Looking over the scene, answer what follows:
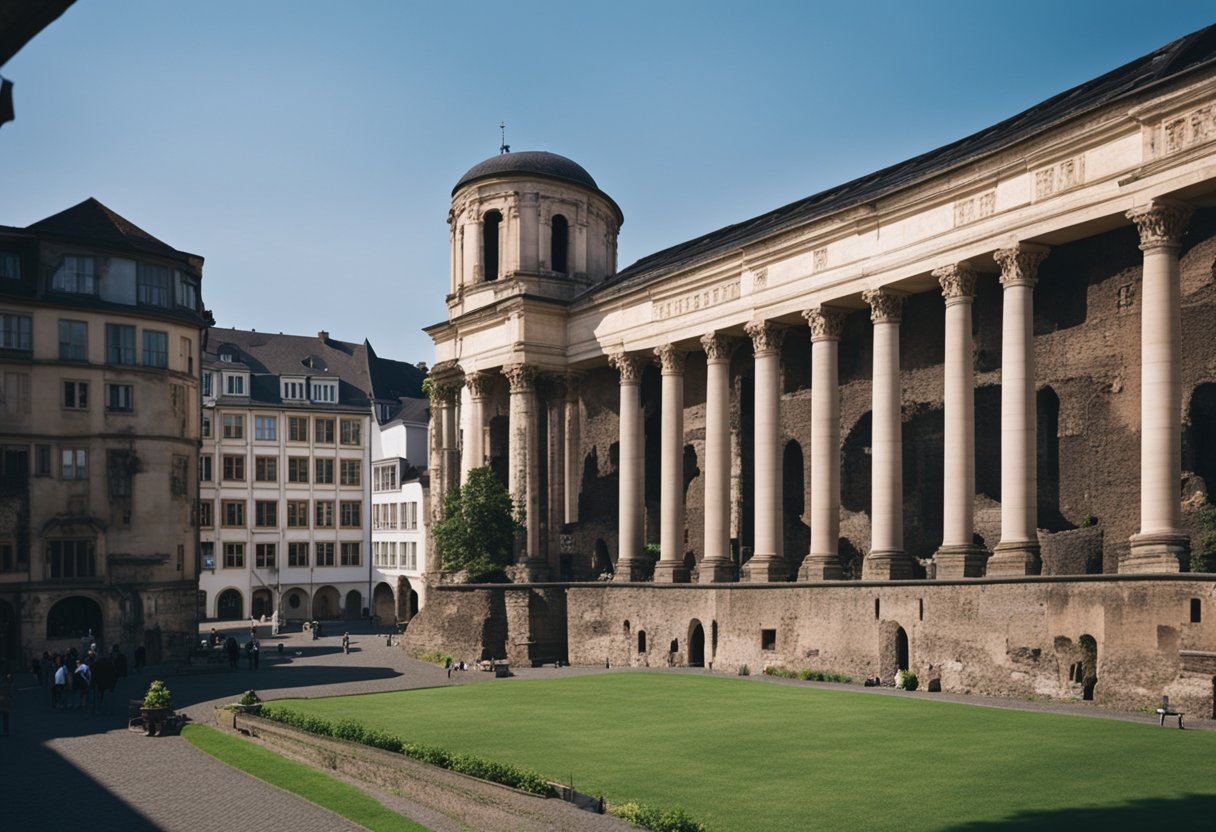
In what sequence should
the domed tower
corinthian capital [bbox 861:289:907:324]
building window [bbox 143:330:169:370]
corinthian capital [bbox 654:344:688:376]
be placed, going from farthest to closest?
the domed tower → building window [bbox 143:330:169:370] → corinthian capital [bbox 654:344:688:376] → corinthian capital [bbox 861:289:907:324]

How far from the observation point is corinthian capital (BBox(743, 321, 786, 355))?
4809 cm

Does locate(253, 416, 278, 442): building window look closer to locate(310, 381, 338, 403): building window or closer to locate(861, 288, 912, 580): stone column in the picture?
locate(310, 381, 338, 403): building window

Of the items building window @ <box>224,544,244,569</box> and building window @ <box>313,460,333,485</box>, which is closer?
building window @ <box>224,544,244,569</box>

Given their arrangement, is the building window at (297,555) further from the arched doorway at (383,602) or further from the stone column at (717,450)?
the stone column at (717,450)

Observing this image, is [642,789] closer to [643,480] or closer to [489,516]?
[643,480]

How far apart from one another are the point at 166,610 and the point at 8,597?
22.9 ft

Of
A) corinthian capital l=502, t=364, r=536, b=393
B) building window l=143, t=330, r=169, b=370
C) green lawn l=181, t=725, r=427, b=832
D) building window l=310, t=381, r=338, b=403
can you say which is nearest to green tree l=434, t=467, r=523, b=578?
corinthian capital l=502, t=364, r=536, b=393

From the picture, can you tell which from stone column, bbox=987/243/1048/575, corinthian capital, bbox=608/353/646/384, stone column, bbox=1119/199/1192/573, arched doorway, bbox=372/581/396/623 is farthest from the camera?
arched doorway, bbox=372/581/396/623

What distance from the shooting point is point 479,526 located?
5922cm

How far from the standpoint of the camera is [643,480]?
2212 inches

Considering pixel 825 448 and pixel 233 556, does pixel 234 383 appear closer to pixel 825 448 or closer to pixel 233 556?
pixel 233 556

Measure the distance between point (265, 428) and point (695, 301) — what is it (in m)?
49.6

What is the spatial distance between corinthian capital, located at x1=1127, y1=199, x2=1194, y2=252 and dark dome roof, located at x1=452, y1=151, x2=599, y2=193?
38.1 meters

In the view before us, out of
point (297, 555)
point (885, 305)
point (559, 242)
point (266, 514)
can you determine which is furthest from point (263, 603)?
point (885, 305)
